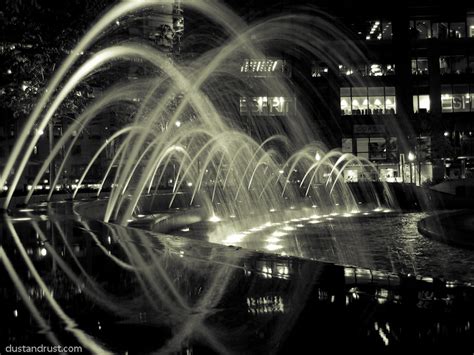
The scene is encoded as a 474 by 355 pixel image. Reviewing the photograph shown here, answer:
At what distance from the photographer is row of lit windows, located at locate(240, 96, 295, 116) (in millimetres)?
69812

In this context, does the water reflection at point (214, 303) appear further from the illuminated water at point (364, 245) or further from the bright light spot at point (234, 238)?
the bright light spot at point (234, 238)

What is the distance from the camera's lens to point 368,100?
224ft

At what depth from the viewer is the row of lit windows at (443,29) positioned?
69188mm

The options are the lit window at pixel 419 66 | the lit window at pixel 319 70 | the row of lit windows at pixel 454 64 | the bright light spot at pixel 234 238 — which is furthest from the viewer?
the lit window at pixel 419 66

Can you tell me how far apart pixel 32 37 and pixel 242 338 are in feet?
49.4

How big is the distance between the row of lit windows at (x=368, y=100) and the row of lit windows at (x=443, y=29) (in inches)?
336

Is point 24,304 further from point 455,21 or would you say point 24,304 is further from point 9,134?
point 455,21

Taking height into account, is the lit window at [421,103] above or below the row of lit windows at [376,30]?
below

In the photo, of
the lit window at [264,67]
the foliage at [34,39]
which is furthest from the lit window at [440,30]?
the foliage at [34,39]

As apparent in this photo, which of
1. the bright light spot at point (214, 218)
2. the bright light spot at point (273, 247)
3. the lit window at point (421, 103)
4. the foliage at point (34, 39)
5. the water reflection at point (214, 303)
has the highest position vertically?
the lit window at point (421, 103)

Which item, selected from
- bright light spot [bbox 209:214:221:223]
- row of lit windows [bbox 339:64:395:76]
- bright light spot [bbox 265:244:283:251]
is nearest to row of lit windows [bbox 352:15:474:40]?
row of lit windows [bbox 339:64:395:76]

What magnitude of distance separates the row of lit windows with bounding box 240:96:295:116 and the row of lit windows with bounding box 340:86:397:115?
696 centimetres

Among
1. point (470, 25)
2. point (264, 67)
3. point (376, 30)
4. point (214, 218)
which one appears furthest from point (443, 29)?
point (214, 218)

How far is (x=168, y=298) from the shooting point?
495 cm
